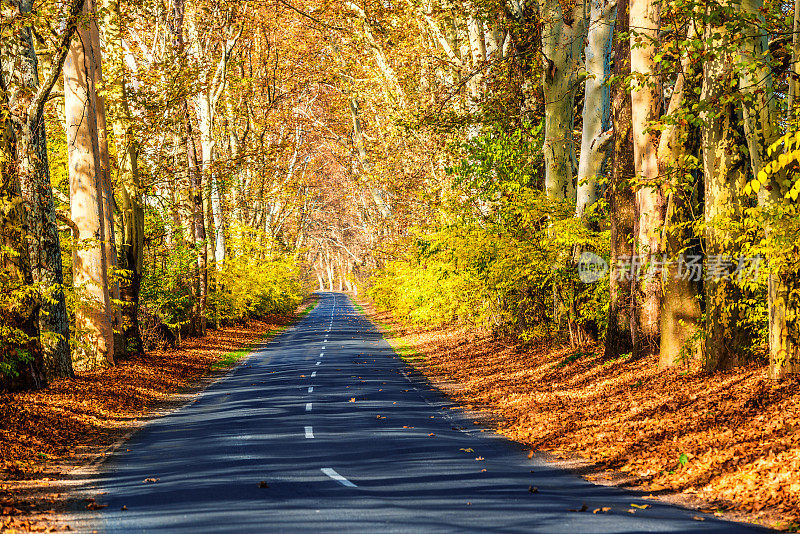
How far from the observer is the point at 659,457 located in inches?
411

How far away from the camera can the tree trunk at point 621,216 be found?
17.0 metres

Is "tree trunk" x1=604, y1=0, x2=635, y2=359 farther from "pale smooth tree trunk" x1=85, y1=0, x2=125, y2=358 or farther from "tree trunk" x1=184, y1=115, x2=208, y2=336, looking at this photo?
"tree trunk" x1=184, y1=115, x2=208, y2=336

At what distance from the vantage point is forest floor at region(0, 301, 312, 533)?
370 inches

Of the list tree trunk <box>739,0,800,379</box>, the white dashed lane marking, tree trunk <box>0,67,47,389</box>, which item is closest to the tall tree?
tree trunk <box>0,67,47,389</box>

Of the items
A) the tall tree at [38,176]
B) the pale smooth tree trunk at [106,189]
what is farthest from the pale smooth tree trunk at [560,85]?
the pale smooth tree trunk at [106,189]

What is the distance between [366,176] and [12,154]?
32.1 m

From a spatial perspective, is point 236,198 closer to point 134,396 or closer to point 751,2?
point 134,396

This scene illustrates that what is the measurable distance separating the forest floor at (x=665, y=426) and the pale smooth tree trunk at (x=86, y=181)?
841cm

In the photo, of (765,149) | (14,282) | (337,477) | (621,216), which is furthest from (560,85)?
(337,477)

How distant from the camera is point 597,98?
1861 cm

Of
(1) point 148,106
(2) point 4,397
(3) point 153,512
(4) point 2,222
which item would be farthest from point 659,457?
(1) point 148,106

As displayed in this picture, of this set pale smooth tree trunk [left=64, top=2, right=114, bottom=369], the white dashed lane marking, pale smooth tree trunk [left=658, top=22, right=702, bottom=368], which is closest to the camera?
the white dashed lane marking

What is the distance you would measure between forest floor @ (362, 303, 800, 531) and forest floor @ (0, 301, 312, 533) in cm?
602

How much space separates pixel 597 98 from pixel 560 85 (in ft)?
6.67
